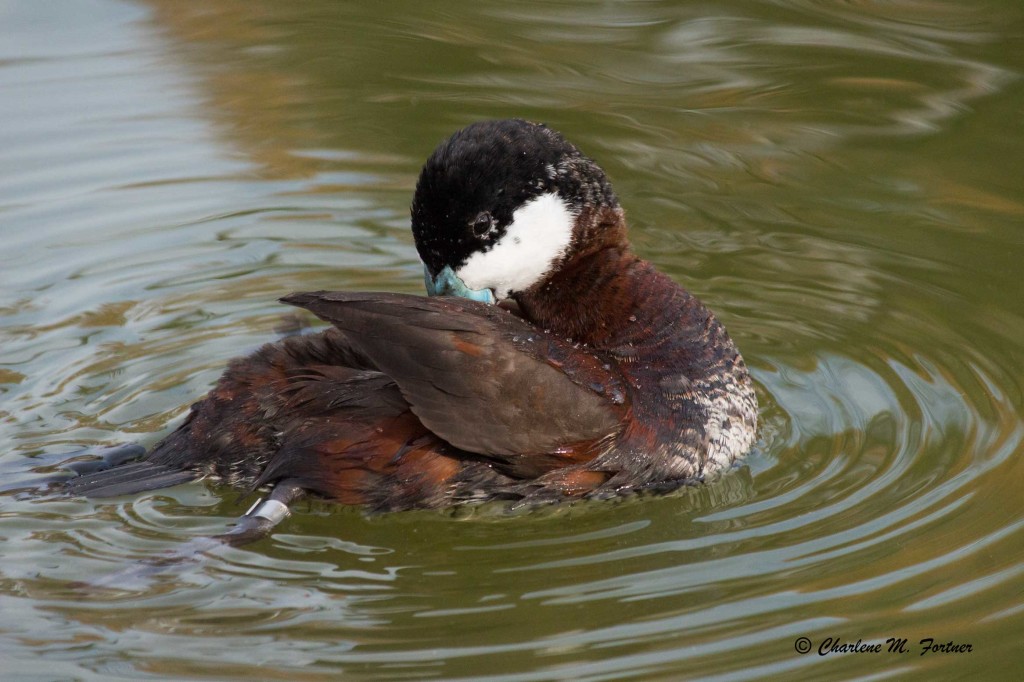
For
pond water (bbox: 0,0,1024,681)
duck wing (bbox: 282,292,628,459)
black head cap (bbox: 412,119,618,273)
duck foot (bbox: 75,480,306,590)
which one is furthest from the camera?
black head cap (bbox: 412,119,618,273)

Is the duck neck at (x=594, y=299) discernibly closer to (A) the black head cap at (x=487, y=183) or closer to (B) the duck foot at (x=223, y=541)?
(A) the black head cap at (x=487, y=183)

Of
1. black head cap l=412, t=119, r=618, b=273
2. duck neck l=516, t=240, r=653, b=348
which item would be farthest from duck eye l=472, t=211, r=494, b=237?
duck neck l=516, t=240, r=653, b=348

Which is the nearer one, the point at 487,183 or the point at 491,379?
the point at 491,379

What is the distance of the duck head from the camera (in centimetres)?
453

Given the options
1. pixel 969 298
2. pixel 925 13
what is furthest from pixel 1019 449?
pixel 925 13

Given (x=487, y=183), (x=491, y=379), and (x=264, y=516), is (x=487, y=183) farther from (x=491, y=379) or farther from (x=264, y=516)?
(x=264, y=516)

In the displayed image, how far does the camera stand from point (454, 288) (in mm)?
4766

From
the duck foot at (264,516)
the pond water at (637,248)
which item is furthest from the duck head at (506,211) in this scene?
the duck foot at (264,516)

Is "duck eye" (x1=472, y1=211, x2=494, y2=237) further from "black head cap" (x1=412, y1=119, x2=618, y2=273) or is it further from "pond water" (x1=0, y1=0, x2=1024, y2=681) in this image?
"pond water" (x1=0, y1=0, x2=1024, y2=681)

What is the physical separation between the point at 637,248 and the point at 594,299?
1.72 metres

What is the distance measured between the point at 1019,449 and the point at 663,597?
5.17ft

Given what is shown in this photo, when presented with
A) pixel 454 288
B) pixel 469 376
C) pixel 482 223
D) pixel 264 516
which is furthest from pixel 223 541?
pixel 482 223

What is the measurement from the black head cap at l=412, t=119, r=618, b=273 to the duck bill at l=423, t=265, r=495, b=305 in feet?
0.14

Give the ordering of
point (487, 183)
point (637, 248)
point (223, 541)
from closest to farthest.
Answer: point (223, 541)
point (487, 183)
point (637, 248)
